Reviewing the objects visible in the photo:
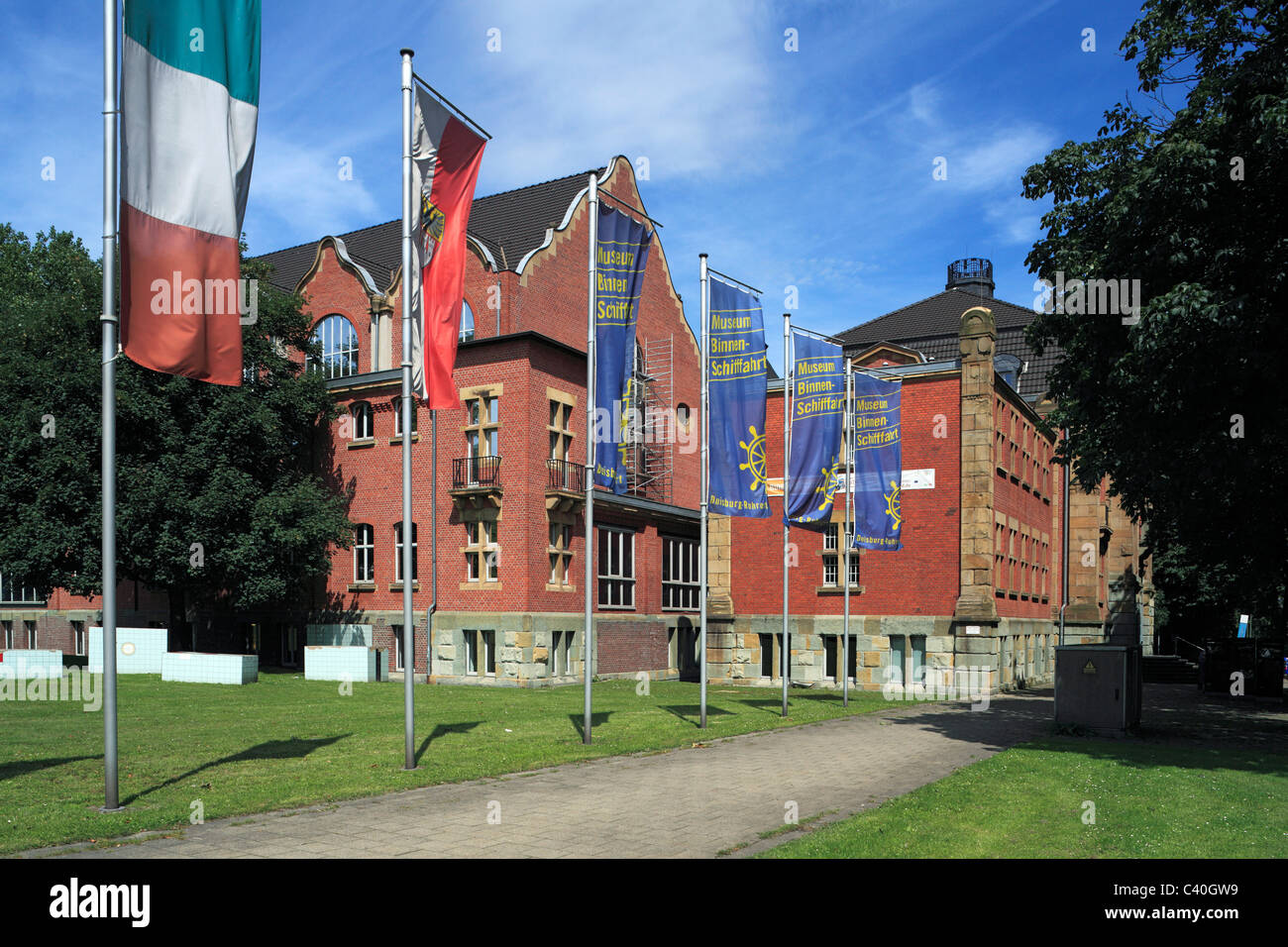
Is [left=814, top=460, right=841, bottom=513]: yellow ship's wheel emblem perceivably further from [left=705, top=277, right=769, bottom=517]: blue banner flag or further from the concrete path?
the concrete path

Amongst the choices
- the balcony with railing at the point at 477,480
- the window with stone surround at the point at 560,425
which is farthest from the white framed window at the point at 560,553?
the window with stone surround at the point at 560,425

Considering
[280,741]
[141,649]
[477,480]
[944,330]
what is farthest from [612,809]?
[944,330]

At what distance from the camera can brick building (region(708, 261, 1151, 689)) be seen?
3322 cm


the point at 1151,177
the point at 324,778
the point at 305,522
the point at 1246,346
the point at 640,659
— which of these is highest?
the point at 1151,177

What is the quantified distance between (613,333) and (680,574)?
82.4 feet

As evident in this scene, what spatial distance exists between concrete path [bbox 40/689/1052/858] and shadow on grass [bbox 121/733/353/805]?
2632mm

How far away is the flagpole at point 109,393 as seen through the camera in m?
9.64

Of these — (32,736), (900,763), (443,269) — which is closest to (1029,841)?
(900,763)

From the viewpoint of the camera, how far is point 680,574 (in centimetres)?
4062

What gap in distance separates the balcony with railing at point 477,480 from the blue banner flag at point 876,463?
461 inches

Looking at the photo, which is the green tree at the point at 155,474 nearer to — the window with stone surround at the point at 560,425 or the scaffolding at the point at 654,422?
the window with stone surround at the point at 560,425

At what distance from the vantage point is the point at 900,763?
49.2ft

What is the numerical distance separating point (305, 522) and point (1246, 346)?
27.1m
